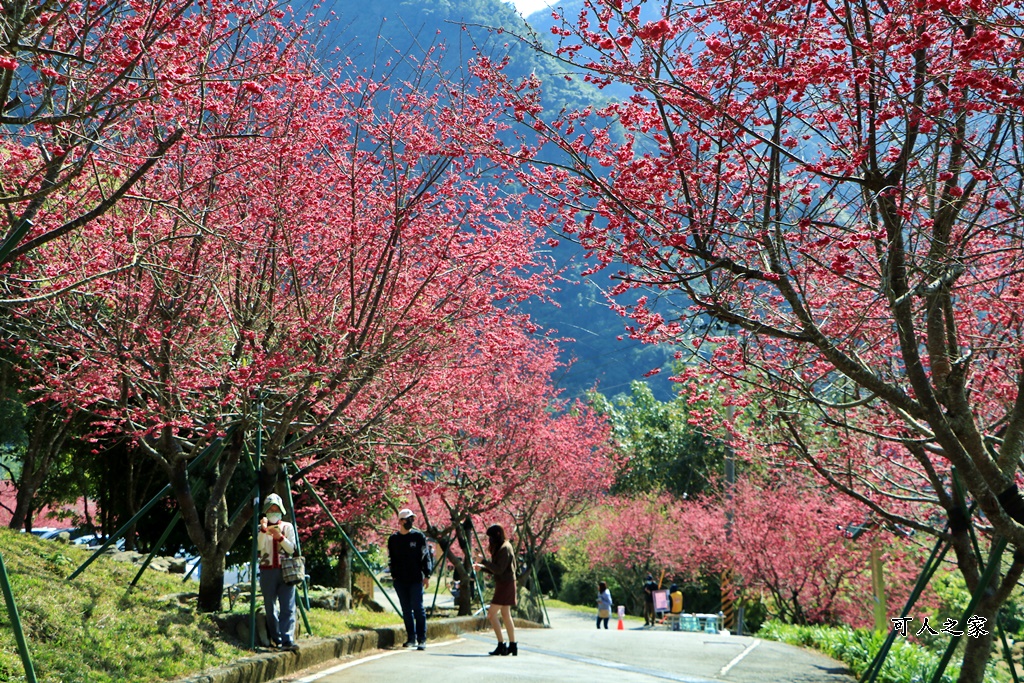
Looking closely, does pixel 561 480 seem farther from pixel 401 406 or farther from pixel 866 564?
pixel 401 406

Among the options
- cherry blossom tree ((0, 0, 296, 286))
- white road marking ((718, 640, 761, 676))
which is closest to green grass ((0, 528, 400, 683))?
cherry blossom tree ((0, 0, 296, 286))

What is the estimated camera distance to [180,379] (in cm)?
1107

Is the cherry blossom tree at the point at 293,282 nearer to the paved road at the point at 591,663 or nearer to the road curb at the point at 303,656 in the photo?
the road curb at the point at 303,656

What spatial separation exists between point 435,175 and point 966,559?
23.0 ft

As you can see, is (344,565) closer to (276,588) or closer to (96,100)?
(276,588)

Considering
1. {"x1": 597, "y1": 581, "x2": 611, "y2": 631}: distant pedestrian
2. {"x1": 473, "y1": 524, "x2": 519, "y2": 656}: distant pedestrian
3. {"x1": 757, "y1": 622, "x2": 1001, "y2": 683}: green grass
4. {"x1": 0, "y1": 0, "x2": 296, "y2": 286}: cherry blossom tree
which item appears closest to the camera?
{"x1": 0, "y1": 0, "x2": 296, "y2": 286}: cherry blossom tree

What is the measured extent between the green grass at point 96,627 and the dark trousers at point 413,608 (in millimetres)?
1352

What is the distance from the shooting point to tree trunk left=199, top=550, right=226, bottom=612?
11539mm

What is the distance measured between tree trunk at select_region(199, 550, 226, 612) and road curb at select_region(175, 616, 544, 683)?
110cm

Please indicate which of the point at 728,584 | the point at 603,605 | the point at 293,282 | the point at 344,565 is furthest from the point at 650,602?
the point at 293,282

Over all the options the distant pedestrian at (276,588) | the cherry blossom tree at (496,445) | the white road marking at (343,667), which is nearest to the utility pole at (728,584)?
the cherry blossom tree at (496,445)

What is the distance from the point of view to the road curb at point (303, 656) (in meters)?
8.83

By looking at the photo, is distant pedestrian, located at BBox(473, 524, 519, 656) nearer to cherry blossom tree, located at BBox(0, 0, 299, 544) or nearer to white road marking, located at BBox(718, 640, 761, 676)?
white road marking, located at BBox(718, 640, 761, 676)

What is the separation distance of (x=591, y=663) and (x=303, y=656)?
4.59 m
